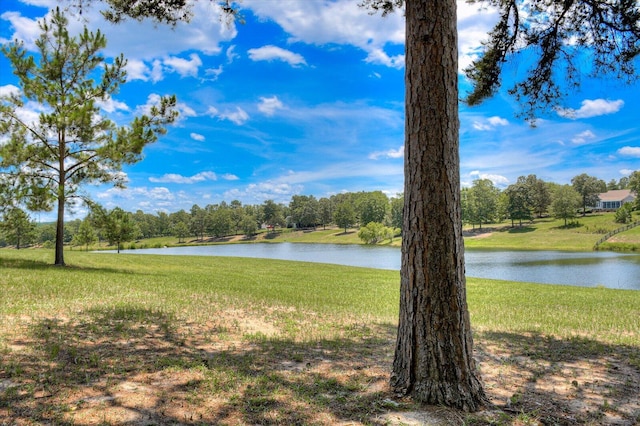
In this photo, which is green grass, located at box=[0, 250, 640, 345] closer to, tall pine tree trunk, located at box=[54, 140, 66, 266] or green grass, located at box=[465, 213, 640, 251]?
tall pine tree trunk, located at box=[54, 140, 66, 266]

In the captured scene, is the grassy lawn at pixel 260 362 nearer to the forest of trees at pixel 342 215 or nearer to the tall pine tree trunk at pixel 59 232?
the tall pine tree trunk at pixel 59 232

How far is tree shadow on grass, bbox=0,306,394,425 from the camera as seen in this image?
9.61ft

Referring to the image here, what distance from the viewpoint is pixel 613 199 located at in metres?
79.5

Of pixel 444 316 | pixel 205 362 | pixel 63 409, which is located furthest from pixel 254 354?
pixel 444 316

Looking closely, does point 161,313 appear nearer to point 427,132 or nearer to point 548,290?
point 427,132

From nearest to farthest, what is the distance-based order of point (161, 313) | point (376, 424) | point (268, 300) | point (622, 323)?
point (376, 424) → point (161, 313) → point (622, 323) → point (268, 300)

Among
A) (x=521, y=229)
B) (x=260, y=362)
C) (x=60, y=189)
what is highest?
(x=60, y=189)

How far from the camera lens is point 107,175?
14.3 metres

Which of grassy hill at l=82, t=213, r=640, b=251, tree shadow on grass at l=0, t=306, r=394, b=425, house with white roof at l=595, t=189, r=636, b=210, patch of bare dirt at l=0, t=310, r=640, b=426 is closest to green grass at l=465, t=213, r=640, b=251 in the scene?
grassy hill at l=82, t=213, r=640, b=251

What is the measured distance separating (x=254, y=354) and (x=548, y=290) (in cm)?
1298

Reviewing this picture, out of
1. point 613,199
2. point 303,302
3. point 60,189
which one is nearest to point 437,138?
point 303,302

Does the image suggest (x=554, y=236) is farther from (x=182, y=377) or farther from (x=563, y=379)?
(x=182, y=377)

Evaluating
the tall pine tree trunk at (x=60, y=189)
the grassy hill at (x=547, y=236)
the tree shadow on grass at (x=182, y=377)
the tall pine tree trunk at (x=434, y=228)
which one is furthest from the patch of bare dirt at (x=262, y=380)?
the grassy hill at (x=547, y=236)

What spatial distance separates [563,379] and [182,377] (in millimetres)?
4053
